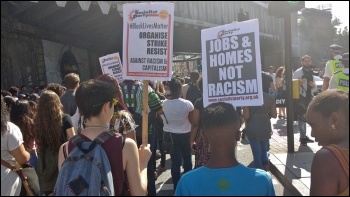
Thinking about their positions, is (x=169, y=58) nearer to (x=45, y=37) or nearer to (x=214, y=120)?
(x=214, y=120)

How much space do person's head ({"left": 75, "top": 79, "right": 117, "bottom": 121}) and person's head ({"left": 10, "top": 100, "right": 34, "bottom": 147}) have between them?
2.10m

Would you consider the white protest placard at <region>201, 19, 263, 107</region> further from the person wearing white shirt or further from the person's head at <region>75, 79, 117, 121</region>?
the person's head at <region>75, 79, 117, 121</region>

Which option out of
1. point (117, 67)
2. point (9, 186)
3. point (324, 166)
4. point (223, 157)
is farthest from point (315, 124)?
point (117, 67)

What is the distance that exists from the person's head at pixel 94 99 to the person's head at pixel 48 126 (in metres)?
1.80

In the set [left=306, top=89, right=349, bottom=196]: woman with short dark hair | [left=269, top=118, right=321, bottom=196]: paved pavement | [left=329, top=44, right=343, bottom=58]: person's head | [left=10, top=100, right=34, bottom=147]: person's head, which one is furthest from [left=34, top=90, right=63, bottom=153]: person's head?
[left=329, top=44, right=343, bottom=58]: person's head

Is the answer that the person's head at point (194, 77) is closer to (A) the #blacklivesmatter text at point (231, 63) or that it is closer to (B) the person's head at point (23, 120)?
(A) the #blacklivesmatter text at point (231, 63)

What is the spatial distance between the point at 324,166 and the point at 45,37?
15886mm

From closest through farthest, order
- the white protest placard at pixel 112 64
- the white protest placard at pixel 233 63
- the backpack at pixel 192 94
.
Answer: the white protest placard at pixel 233 63
the white protest placard at pixel 112 64
the backpack at pixel 192 94

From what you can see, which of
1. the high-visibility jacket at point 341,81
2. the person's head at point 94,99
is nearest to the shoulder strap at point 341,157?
the person's head at point 94,99

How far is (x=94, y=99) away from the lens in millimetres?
2590

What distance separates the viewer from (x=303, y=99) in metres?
8.58

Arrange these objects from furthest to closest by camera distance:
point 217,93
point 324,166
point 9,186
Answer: point 217,93 → point 9,186 → point 324,166

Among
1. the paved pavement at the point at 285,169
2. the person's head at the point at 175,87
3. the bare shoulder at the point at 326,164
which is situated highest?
the person's head at the point at 175,87

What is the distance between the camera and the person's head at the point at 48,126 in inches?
169
